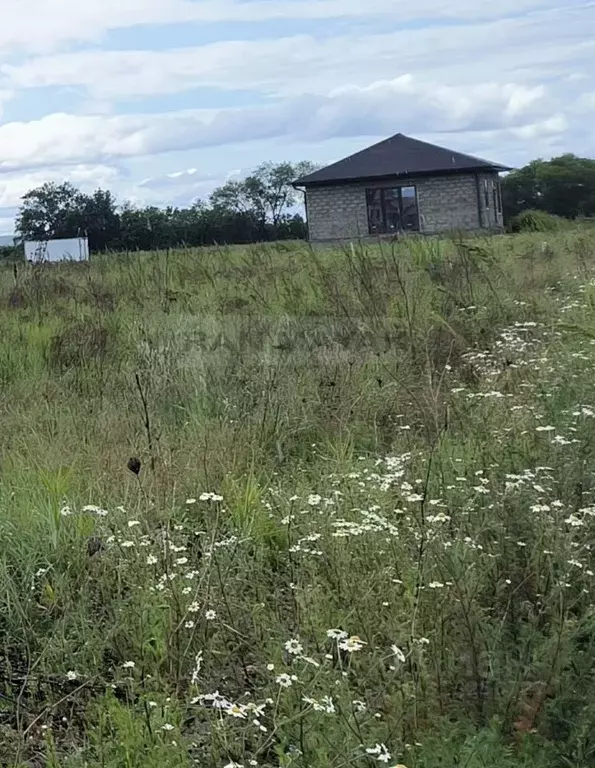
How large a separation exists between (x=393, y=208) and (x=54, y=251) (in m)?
19.5

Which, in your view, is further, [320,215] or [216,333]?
[320,215]

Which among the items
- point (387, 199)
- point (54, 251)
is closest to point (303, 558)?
point (54, 251)

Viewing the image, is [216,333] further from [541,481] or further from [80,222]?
[80,222]

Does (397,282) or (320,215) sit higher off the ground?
(320,215)

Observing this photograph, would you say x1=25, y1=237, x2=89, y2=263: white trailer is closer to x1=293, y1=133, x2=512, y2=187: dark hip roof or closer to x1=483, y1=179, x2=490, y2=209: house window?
x1=293, y1=133, x2=512, y2=187: dark hip roof

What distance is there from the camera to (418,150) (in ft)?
119

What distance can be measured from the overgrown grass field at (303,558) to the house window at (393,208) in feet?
97.5

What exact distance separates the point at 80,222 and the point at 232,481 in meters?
40.1

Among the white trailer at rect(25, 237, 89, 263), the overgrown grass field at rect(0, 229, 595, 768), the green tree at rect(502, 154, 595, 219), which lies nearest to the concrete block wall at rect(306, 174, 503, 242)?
the green tree at rect(502, 154, 595, 219)

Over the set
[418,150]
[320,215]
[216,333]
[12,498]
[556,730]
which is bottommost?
[556,730]

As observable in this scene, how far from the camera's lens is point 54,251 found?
60.1 feet

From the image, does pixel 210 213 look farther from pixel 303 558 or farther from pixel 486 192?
pixel 303 558

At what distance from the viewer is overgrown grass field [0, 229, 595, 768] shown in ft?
7.27

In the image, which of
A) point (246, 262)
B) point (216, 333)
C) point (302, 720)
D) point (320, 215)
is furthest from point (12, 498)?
point (320, 215)
